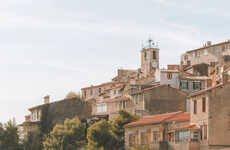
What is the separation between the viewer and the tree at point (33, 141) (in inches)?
3662

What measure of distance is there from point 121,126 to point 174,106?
9.61 m

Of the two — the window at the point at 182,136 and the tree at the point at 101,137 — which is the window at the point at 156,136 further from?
the tree at the point at 101,137

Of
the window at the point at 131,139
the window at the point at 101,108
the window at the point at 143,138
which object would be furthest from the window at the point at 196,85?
the window at the point at 143,138

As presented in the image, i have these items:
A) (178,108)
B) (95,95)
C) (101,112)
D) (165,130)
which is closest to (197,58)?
(95,95)

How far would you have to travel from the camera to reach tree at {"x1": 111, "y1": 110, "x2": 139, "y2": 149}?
69.9 meters

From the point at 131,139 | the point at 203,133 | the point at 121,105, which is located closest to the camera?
the point at 203,133

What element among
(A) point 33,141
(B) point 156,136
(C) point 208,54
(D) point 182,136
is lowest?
(A) point 33,141

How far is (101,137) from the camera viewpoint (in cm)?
6944

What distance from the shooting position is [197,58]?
382 feet

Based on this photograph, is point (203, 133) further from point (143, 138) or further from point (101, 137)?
point (101, 137)

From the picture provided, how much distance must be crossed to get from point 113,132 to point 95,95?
157 ft

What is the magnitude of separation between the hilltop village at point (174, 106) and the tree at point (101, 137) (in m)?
2.44

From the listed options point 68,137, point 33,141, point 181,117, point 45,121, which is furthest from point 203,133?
point 45,121

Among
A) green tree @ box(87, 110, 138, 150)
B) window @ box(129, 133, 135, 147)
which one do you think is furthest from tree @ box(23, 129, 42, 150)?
window @ box(129, 133, 135, 147)
